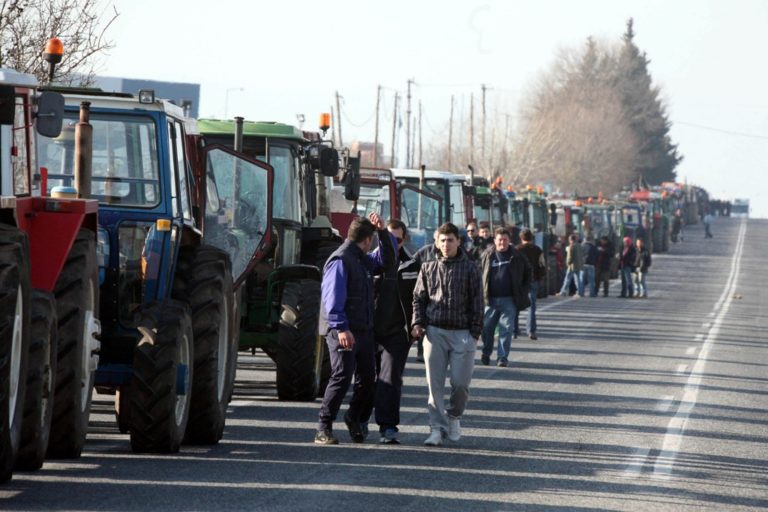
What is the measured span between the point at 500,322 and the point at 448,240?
9017mm

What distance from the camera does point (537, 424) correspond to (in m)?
15.8

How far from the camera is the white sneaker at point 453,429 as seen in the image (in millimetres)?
13977

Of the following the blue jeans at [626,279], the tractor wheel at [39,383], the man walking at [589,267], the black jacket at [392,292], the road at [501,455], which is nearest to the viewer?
the tractor wheel at [39,383]

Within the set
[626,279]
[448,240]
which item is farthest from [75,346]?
[626,279]

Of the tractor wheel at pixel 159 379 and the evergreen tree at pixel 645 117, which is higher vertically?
the evergreen tree at pixel 645 117

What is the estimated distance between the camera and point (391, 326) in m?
14.1

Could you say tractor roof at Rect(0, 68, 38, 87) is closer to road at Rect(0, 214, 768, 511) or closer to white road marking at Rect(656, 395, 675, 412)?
road at Rect(0, 214, 768, 511)

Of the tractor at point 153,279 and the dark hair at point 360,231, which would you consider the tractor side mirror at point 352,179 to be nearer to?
the dark hair at point 360,231

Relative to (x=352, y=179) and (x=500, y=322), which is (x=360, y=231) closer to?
(x=352, y=179)

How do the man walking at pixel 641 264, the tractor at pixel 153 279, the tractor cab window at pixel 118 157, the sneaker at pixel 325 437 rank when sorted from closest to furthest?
the tractor at pixel 153 279
the tractor cab window at pixel 118 157
the sneaker at pixel 325 437
the man walking at pixel 641 264

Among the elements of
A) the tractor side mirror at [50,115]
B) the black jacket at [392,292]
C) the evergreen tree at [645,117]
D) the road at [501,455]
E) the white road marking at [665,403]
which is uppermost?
the evergreen tree at [645,117]

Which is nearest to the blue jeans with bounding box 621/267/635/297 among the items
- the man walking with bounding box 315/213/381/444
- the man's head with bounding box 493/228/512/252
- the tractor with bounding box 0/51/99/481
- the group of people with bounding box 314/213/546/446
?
the man's head with bounding box 493/228/512/252

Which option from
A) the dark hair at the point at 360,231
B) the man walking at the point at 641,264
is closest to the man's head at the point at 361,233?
the dark hair at the point at 360,231

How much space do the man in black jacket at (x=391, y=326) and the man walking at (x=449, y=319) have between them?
17 centimetres
